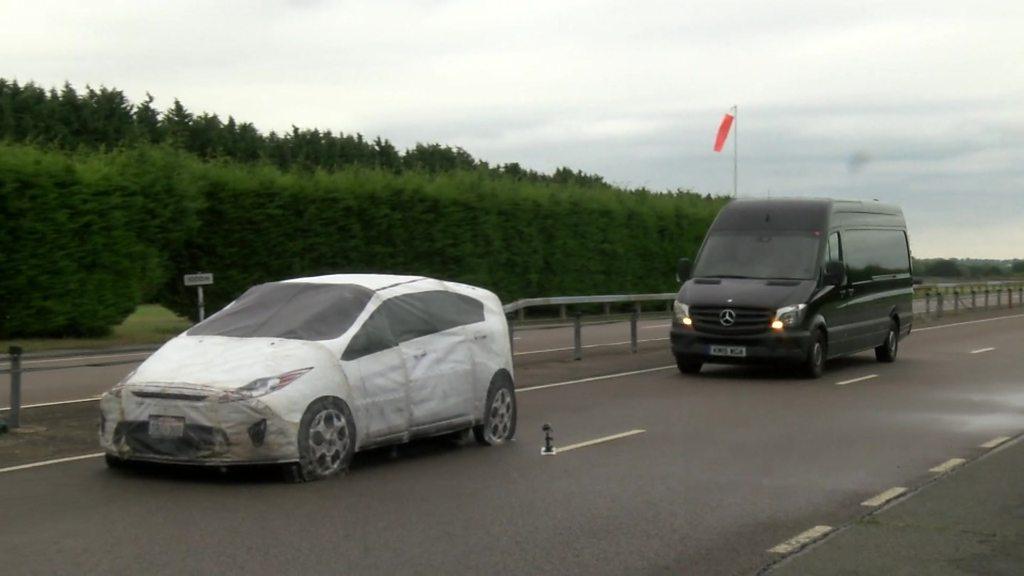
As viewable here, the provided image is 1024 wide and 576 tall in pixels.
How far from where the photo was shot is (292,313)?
11.5 m

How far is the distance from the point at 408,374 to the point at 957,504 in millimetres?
4488

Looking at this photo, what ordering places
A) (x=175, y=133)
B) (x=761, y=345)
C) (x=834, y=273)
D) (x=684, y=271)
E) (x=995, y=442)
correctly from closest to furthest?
1. (x=995, y=442)
2. (x=761, y=345)
3. (x=834, y=273)
4. (x=684, y=271)
5. (x=175, y=133)

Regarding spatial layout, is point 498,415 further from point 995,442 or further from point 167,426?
point 995,442

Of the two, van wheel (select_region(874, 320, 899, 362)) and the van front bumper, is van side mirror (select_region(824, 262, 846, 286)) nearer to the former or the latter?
the van front bumper

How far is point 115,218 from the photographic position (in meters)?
30.2

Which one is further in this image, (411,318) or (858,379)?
(858,379)

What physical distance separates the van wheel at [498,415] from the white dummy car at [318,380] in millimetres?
13

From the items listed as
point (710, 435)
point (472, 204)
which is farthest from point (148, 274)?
point (710, 435)

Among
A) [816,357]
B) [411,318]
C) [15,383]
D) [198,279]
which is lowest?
[816,357]

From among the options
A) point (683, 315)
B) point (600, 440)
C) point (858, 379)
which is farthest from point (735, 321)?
point (600, 440)

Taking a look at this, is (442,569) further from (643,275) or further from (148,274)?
(643,275)

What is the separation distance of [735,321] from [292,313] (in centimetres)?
1005

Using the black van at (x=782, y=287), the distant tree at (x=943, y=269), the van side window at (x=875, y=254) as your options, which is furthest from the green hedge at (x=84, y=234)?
the distant tree at (x=943, y=269)

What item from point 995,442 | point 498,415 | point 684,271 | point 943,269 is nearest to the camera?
point 498,415
